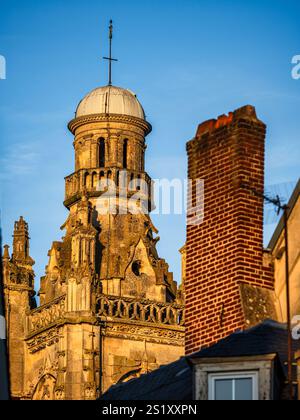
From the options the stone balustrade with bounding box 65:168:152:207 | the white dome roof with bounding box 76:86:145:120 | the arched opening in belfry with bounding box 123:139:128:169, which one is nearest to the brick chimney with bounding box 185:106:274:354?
the stone balustrade with bounding box 65:168:152:207

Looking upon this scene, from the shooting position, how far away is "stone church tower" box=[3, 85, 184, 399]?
67188 millimetres

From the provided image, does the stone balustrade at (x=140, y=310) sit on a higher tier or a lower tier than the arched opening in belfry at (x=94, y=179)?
lower

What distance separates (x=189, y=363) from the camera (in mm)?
25578

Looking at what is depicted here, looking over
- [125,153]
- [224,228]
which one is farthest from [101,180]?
[224,228]

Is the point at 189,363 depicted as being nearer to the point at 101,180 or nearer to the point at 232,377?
the point at 232,377

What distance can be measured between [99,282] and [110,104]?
7041mm

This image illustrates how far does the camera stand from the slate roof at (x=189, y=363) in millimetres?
25953

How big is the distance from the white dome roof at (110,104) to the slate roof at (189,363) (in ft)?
138

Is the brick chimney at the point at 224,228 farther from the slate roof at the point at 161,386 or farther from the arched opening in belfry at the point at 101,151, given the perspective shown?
the arched opening in belfry at the point at 101,151

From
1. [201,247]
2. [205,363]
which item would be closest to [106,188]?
[201,247]

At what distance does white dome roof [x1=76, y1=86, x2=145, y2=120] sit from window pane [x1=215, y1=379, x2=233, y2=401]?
1854 inches

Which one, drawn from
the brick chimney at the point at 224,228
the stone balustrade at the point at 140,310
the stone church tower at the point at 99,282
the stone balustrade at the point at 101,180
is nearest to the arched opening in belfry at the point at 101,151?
the stone church tower at the point at 99,282

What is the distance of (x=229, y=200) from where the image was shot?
29.9 m

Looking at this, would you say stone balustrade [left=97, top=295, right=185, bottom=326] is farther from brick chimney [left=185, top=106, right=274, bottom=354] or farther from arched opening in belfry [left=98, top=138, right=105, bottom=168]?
brick chimney [left=185, top=106, right=274, bottom=354]
